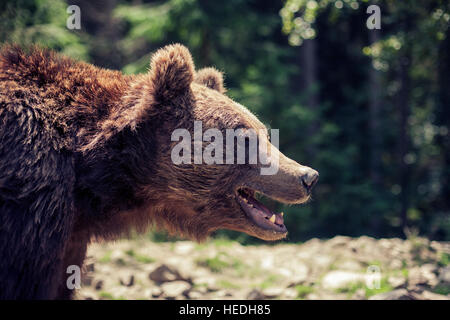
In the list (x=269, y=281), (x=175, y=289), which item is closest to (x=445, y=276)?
(x=269, y=281)

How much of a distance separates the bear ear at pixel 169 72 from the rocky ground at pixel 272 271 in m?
1.91

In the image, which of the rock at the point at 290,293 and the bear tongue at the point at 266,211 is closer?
the bear tongue at the point at 266,211

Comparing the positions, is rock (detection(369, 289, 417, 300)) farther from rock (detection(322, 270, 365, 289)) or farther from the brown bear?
the brown bear

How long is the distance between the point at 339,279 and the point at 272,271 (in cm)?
101

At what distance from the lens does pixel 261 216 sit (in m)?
3.57

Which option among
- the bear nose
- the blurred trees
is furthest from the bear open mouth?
the blurred trees

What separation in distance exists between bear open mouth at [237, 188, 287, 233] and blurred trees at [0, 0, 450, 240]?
3.63 meters

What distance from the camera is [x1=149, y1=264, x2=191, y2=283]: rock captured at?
203 inches

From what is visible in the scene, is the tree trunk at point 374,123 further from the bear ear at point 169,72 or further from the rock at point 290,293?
the bear ear at point 169,72

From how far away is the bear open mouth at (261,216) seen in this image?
3523 millimetres

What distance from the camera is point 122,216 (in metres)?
3.51

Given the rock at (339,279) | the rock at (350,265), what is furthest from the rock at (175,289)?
the rock at (350,265)
